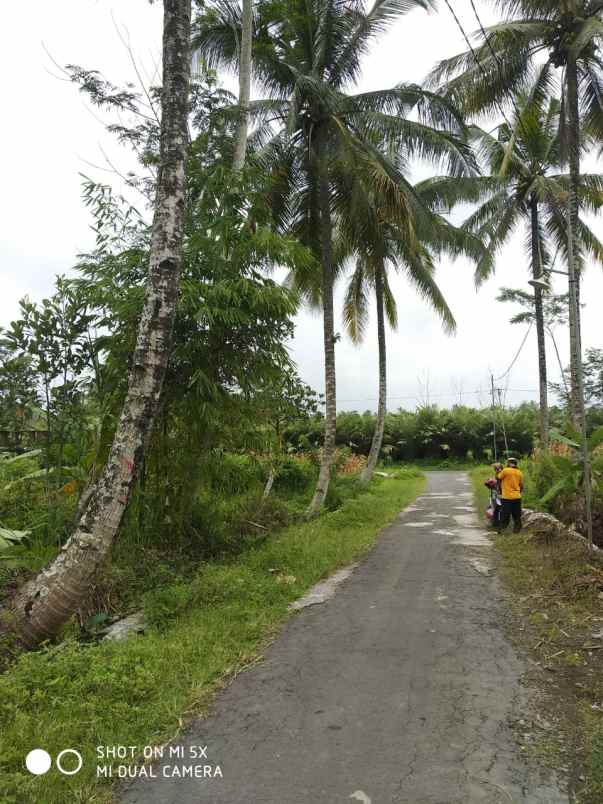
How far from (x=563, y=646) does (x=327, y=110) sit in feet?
32.8

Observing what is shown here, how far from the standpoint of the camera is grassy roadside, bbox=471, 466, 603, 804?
10.2 ft

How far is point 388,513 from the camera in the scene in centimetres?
1271

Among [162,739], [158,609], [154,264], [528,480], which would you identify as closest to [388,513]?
[528,480]

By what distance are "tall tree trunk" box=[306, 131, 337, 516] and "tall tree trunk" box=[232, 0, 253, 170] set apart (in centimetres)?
250

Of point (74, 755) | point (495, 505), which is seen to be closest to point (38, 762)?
point (74, 755)

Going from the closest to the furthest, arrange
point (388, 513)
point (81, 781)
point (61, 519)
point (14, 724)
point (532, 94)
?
point (81, 781)
point (14, 724)
point (61, 519)
point (532, 94)
point (388, 513)

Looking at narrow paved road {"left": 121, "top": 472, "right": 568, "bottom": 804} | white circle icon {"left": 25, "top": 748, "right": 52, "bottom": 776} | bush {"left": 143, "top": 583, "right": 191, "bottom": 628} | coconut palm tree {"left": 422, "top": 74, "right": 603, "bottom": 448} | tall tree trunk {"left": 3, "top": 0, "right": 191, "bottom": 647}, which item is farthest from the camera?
coconut palm tree {"left": 422, "top": 74, "right": 603, "bottom": 448}

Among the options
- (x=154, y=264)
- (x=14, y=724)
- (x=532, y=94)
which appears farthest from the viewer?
(x=532, y=94)

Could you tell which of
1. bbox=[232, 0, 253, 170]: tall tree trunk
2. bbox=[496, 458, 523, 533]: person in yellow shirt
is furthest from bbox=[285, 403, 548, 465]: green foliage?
bbox=[232, 0, 253, 170]: tall tree trunk

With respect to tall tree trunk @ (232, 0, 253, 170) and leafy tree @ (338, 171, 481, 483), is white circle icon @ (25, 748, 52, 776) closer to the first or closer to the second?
tall tree trunk @ (232, 0, 253, 170)

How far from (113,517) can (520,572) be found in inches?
194

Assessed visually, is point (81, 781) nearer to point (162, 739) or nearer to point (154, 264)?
point (162, 739)

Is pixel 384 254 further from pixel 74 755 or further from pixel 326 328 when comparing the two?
pixel 74 755

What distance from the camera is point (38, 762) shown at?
299cm
